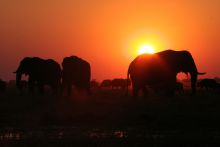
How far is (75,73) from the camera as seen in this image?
126ft

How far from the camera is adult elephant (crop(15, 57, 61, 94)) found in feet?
126

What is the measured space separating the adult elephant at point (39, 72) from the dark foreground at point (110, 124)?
37.7ft

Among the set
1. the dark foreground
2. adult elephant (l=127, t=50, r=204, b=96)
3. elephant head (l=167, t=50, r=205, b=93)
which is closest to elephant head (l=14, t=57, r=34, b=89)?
adult elephant (l=127, t=50, r=204, b=96)

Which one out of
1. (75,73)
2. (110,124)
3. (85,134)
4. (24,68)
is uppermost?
(24,68)

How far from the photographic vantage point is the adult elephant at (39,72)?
38.3 meters

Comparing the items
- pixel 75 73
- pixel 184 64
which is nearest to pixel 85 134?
pixel 184 64

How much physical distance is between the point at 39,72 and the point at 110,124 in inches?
782

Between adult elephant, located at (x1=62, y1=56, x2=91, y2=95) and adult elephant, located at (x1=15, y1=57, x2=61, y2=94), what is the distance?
0.98m

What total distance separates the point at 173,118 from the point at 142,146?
23.1 ft

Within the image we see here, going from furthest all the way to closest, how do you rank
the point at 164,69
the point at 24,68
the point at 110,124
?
the point at 24,68 < the point at 164,69 < the point at 110,124

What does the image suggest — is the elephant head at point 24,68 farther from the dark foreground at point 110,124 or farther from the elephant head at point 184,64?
the dark foreground at point 110,124

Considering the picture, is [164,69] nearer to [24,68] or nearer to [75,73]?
[75,73]

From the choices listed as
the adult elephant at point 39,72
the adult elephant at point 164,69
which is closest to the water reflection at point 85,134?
the adult elephant at point 164,69

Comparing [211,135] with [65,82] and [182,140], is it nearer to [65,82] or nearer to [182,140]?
[182,140]
